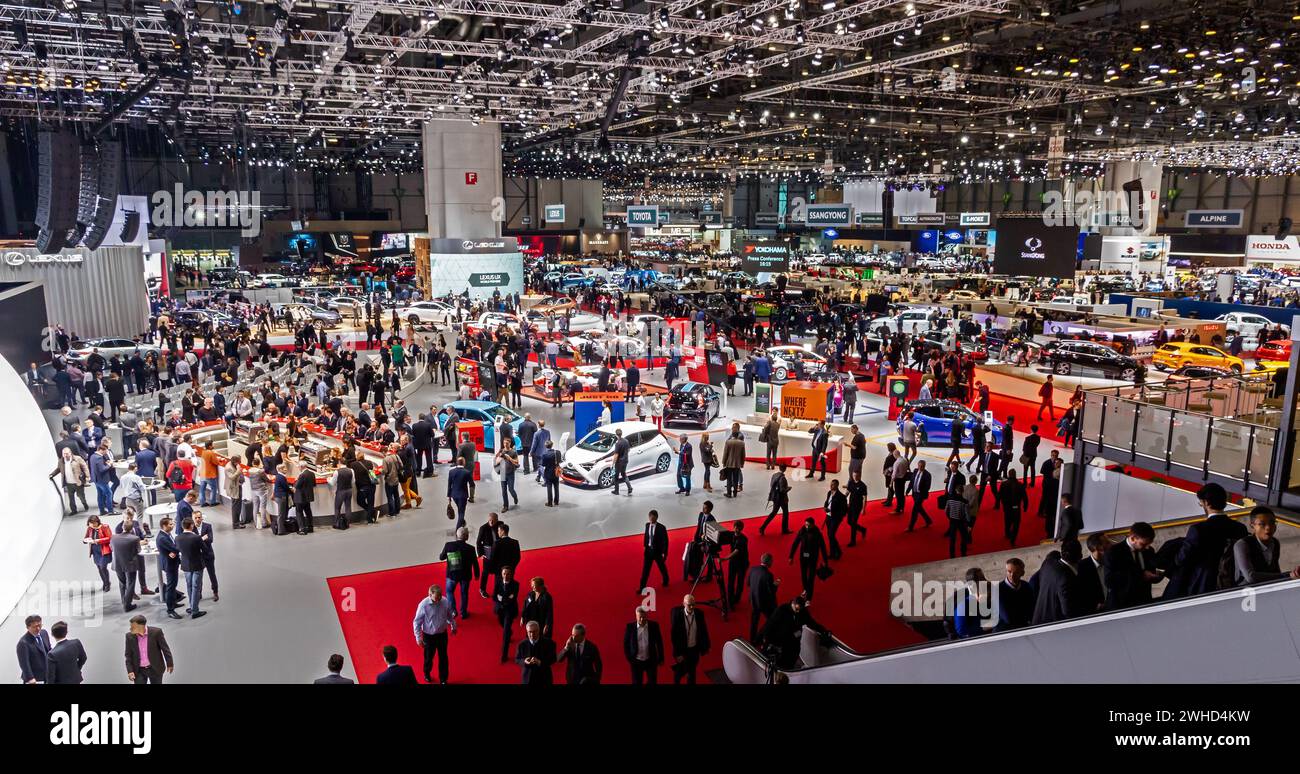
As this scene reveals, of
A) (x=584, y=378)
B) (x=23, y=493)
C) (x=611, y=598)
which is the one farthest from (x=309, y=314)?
(x=611, y=598)

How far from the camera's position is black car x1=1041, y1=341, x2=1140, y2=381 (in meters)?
22.5

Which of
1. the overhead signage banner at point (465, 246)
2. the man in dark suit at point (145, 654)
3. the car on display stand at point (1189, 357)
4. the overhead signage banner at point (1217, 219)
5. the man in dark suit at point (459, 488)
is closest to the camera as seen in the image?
the man in dark suit at point (145, 654)

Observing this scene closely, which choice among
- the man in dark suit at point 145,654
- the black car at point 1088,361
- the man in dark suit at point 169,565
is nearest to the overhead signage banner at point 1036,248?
the black car at point 1088,361

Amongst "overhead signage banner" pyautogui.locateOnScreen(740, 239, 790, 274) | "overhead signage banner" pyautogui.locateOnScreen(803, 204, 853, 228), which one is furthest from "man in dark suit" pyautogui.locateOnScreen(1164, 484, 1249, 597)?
"overhead signage banner" pyautogui.locateOnScreen(740, 239, 790, 274)

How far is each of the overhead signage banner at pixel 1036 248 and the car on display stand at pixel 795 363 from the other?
10.8 metres

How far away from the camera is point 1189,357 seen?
25.1 meters

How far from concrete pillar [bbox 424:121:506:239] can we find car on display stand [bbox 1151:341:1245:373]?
2441 centimetres

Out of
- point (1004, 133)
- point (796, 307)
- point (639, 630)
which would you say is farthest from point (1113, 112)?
point (639, 630)

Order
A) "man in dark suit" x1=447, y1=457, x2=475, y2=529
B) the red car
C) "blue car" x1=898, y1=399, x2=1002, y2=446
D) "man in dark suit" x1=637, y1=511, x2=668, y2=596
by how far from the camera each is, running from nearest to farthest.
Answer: "man in dark suit" x1=637, y1=511, x2=668, y2=596 → "man in dark suit" x1=447, y1=457, x2=475, y2=529 → "blue car" x1=898, y1=399, x2=1002, y2=446 → the red car

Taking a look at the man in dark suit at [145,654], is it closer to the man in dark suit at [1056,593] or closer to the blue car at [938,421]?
the man in dark suit at [1056,593]

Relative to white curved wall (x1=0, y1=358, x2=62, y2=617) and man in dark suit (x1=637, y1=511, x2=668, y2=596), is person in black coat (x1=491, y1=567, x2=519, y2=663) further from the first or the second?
white curved wall (x1=0, y1=358, x2=62, y2=617)

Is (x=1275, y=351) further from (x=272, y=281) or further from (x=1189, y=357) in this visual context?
(x=272, y=281)

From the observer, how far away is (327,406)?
15.9 m

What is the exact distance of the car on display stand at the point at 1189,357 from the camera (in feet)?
80.7
